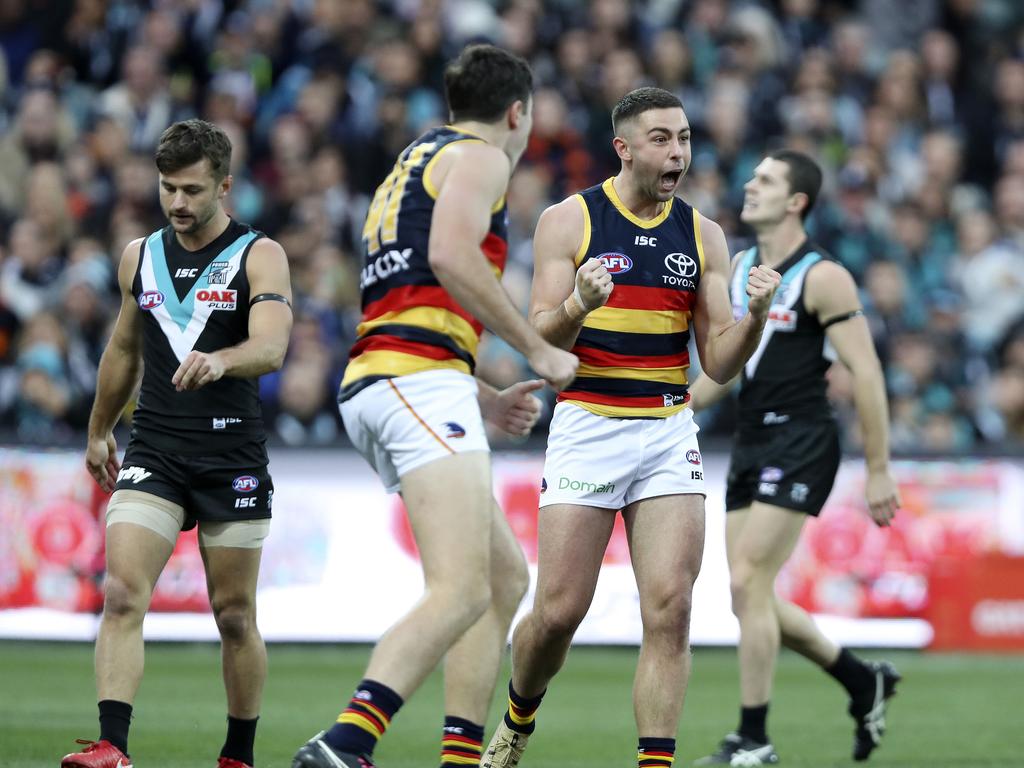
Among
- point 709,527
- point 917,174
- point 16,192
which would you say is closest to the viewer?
point 709,527

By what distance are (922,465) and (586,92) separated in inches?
241

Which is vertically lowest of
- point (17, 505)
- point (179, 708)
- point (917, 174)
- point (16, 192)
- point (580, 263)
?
point (179, 708)

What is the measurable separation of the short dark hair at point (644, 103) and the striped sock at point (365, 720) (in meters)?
2.69

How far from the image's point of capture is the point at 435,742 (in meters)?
9.88

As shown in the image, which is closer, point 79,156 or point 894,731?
point 894,731

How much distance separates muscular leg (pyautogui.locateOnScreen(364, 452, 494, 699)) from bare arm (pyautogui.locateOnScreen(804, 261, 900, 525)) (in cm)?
364

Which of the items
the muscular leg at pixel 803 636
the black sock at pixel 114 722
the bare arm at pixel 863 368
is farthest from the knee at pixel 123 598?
the bare arm at pixel 863 368

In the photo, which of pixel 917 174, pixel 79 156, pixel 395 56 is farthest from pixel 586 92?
pixel 79 156

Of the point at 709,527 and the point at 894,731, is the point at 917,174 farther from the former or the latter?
the point at 894,731

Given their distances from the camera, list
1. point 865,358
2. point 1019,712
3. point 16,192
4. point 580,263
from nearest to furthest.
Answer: point 580,263 → point 865,358 → point 1019,712 → point 16,192

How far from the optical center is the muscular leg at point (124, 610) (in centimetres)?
703

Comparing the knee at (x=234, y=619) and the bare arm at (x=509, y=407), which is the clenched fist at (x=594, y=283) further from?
the knee at (x=234, y=619)

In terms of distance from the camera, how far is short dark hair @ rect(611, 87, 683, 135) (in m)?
7.34

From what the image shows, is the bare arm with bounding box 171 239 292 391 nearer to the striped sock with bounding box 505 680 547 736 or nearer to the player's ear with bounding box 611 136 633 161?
the player's ear with bounding box 611 136 633 161
